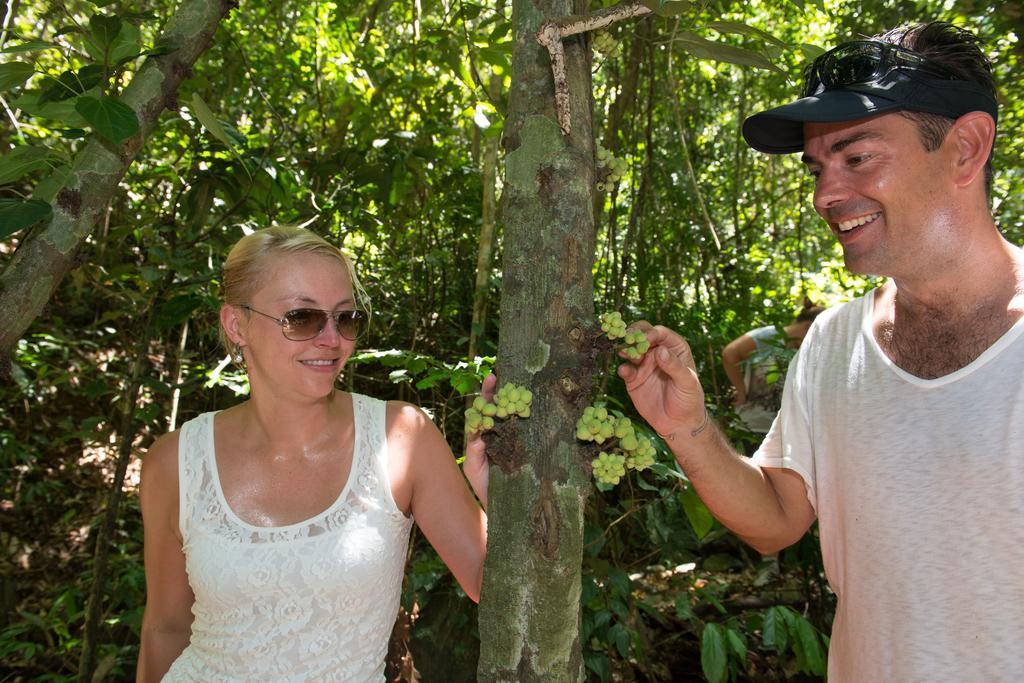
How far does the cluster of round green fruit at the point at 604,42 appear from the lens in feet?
4.58

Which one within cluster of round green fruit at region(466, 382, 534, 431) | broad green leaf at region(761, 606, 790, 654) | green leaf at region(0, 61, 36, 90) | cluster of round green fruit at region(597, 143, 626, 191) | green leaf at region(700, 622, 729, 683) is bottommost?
green leaf at region(700, 622, 729, 683)

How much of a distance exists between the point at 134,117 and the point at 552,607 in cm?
125

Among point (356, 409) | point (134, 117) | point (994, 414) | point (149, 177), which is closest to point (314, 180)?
point (149, 177)

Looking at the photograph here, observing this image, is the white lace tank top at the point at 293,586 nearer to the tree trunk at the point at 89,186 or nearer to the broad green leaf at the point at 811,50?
the tree trunk at the point at 89,186

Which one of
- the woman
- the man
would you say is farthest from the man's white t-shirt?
the woman

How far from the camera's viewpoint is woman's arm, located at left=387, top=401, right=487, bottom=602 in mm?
1965

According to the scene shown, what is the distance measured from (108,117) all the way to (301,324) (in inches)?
27.7

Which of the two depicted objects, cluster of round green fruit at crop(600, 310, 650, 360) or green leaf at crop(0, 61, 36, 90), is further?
green leaf at crop(0, 61, 36, 90)

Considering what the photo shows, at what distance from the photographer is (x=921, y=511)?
Answer: 5.03 ft

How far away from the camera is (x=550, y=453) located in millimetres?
1219

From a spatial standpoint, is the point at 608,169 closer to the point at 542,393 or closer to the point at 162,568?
the point at 542,393

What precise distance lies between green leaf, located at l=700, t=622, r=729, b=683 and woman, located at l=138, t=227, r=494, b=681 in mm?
1031

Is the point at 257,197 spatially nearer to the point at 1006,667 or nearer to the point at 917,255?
the point at 917,255

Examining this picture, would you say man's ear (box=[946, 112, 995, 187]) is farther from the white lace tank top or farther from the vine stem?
the white lace tank top
